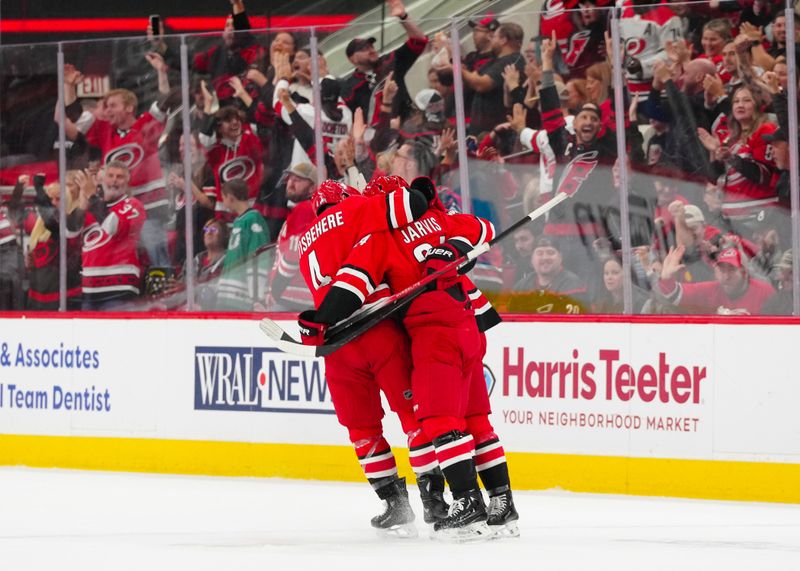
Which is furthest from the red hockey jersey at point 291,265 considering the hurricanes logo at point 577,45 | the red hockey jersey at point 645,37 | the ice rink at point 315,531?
the red hockey jersey at point 645,37

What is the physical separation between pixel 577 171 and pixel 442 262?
6.62 feet

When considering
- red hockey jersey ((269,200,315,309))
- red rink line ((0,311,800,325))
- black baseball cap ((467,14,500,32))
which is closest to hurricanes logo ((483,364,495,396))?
red rink line ((0,311,800,325))

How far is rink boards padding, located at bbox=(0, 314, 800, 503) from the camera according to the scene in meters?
6.06

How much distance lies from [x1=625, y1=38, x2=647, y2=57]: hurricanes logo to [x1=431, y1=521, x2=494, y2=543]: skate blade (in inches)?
106

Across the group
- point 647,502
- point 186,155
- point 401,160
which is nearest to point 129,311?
point 186,155

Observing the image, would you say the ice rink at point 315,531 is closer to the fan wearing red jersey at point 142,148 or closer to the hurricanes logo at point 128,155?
the fan wearing red jersey at point 142,148

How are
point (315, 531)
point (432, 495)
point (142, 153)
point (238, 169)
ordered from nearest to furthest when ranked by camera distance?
point (432, 495) < point (315, 531) < point (238, 169) < point (142, 153)

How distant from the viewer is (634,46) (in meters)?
6.59

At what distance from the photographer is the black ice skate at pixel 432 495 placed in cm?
500

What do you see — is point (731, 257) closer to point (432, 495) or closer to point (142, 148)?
point (432, 495)

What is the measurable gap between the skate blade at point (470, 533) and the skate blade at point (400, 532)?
0.27 metres

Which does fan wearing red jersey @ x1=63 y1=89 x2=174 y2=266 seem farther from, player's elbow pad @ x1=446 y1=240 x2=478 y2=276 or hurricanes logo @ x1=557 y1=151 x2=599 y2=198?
player's elbow pad @ x1=446 y1=240 x2=478 y2=276

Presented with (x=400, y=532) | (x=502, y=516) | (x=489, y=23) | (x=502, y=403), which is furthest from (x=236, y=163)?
(x=502, y=516)

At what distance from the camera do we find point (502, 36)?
6.82m
